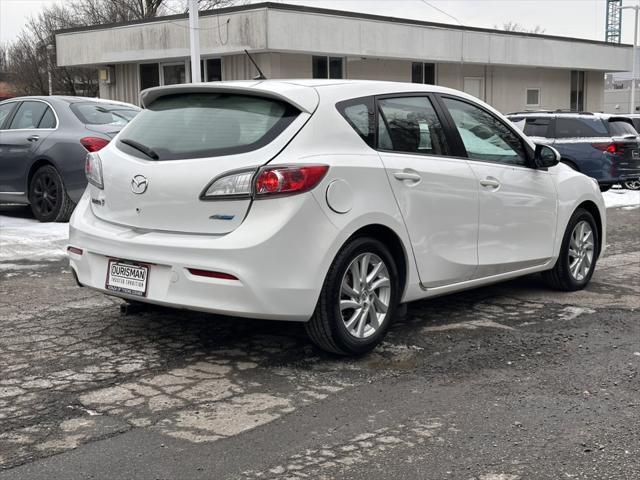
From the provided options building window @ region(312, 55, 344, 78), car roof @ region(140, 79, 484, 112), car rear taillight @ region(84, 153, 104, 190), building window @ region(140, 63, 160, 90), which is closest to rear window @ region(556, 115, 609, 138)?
building window @ region(312, 55, 344, 78)

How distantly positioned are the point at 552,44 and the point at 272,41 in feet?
45.5

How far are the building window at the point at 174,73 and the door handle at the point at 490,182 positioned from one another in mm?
20582

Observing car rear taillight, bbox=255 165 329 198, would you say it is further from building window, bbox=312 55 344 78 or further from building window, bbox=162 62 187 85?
building window, bbox=162 62 187 85

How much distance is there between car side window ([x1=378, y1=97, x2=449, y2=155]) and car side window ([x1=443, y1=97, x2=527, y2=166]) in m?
0.24

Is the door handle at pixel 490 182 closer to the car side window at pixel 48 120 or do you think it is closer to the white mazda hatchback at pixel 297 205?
the white mazda hatchback at pixel 297 205

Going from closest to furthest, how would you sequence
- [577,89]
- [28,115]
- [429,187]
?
[429,187], [28,115], [577,89]

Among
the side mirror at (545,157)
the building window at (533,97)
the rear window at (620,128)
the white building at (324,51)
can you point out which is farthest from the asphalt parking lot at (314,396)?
the building window at (533,97)

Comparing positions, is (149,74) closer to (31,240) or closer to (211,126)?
(31,240)

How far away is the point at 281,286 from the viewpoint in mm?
4434

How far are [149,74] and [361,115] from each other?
2273 centimetres

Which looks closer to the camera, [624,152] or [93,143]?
[93,143]

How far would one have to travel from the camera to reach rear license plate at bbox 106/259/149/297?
4738mm

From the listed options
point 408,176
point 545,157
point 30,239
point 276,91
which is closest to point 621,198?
point 545,157

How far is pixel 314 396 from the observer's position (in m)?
4.29
